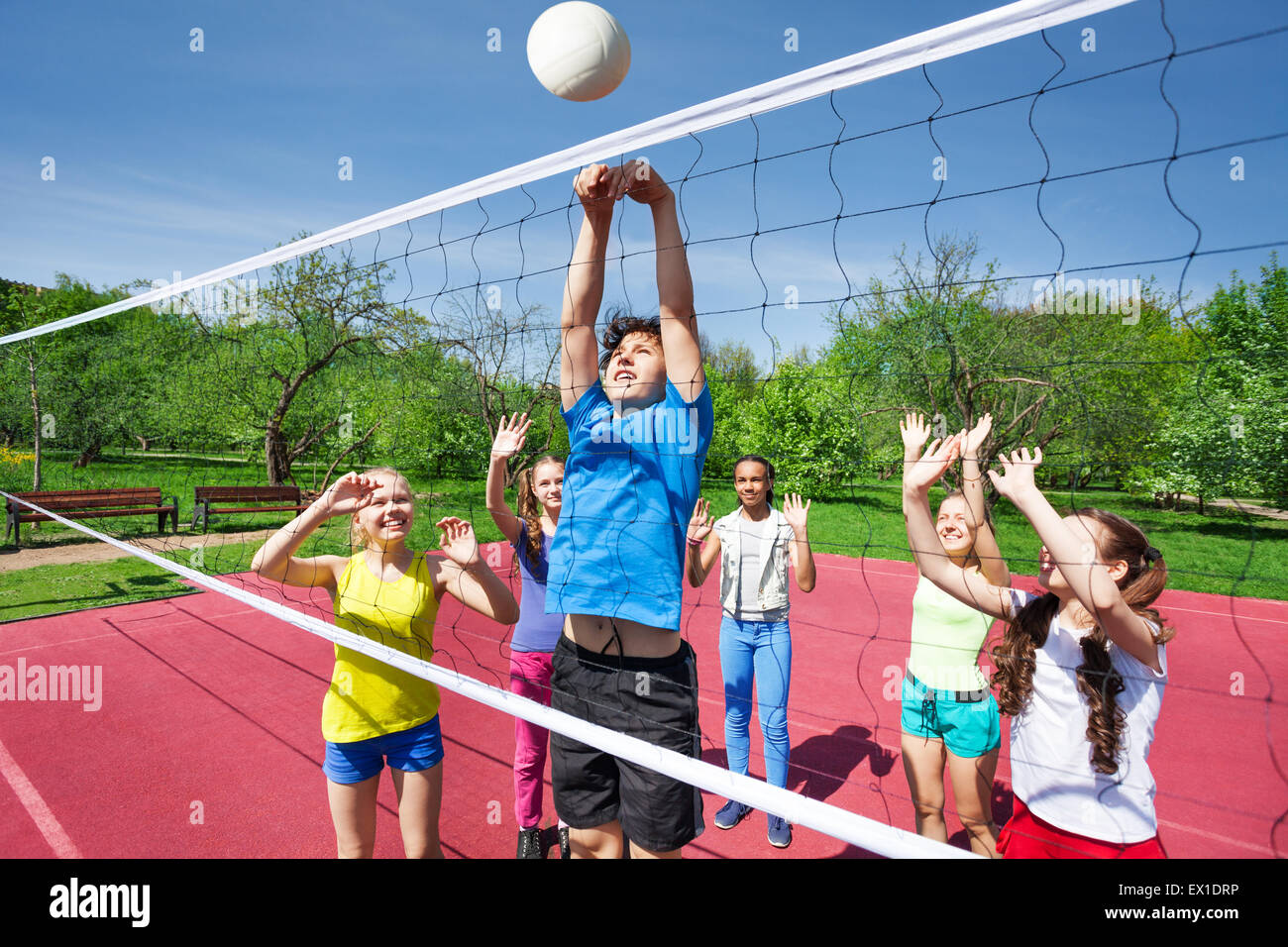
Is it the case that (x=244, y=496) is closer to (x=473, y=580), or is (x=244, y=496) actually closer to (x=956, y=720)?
(x=473, y=580)

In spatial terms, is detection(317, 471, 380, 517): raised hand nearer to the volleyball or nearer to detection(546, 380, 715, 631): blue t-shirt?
detection(546, 380, 715, 631): blue t-shirt

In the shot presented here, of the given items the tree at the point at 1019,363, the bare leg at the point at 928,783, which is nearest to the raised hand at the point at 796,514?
the bare leg at the point at 928,783

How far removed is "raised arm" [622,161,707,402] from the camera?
1.87m

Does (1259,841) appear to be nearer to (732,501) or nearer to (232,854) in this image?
(232,854)

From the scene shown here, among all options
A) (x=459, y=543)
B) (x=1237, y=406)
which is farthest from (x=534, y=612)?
(x=1237, y=406)

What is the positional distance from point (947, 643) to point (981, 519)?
0.65m

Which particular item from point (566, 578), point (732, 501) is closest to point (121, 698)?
point (566, 578)

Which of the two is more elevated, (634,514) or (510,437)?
(510,437)

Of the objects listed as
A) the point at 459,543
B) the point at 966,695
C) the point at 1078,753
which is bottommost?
the point at 966,695

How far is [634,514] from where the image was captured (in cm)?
187

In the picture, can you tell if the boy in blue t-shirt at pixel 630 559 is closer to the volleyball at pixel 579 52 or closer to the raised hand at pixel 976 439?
the raised hand at pixel 976 439

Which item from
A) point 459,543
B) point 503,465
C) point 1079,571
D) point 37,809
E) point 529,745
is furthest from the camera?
point 37,809

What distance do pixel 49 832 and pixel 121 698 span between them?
6.09ft

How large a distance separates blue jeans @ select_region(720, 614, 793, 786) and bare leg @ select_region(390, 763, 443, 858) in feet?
4.67
